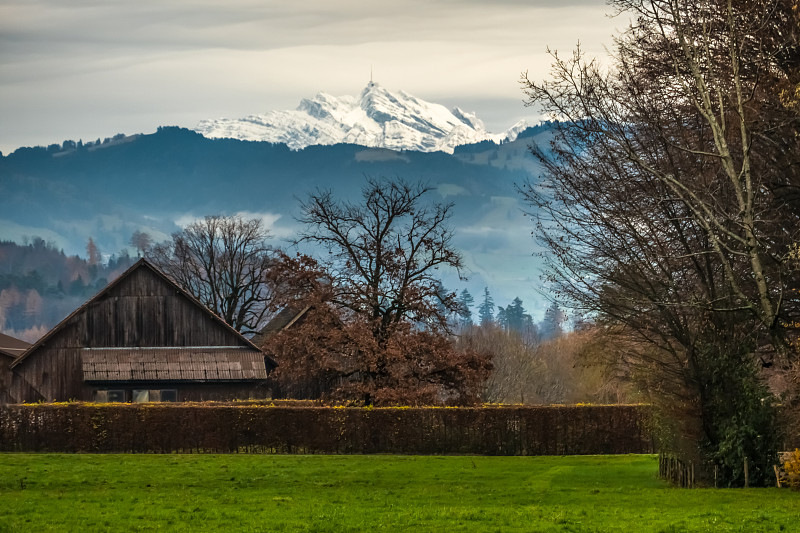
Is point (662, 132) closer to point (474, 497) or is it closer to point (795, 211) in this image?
point (795, 211)

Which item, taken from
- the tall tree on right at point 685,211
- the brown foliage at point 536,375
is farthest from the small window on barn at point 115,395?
the tall tree on right at point 685,211

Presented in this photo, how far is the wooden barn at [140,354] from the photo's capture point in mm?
57219

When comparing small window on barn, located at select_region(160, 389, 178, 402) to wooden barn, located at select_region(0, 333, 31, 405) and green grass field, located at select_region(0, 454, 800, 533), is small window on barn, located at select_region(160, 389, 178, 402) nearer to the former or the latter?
wooden barn, located at select_region(0, 333, 31, 405)

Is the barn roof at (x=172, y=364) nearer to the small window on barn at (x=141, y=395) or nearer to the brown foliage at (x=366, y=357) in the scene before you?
the small window on barn at (x=141, y=395)

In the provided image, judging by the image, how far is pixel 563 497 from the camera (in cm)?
2427

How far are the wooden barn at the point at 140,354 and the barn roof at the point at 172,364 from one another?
0.05m

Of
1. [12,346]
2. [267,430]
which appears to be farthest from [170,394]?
[12,346]

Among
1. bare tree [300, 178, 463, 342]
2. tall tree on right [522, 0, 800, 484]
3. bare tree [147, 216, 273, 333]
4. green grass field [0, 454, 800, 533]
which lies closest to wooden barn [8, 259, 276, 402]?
bare tree [300, 178, 463, 342]

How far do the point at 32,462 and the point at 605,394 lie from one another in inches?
1798

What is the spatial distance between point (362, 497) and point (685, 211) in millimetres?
9338

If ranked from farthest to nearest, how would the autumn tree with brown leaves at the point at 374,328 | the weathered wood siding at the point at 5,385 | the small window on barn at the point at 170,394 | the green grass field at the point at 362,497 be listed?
the small window on barn at the point at 170,394 → the weathered wood siding at the point at 5,385 → the autumn tree with brown leaves at the point at 374,328 → the green grass field at the point at 362,497

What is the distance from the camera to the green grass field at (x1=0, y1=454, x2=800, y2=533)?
742 inches

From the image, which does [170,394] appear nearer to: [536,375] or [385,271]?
[385,271]

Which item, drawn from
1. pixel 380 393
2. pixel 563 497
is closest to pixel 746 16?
pixel 563 497
